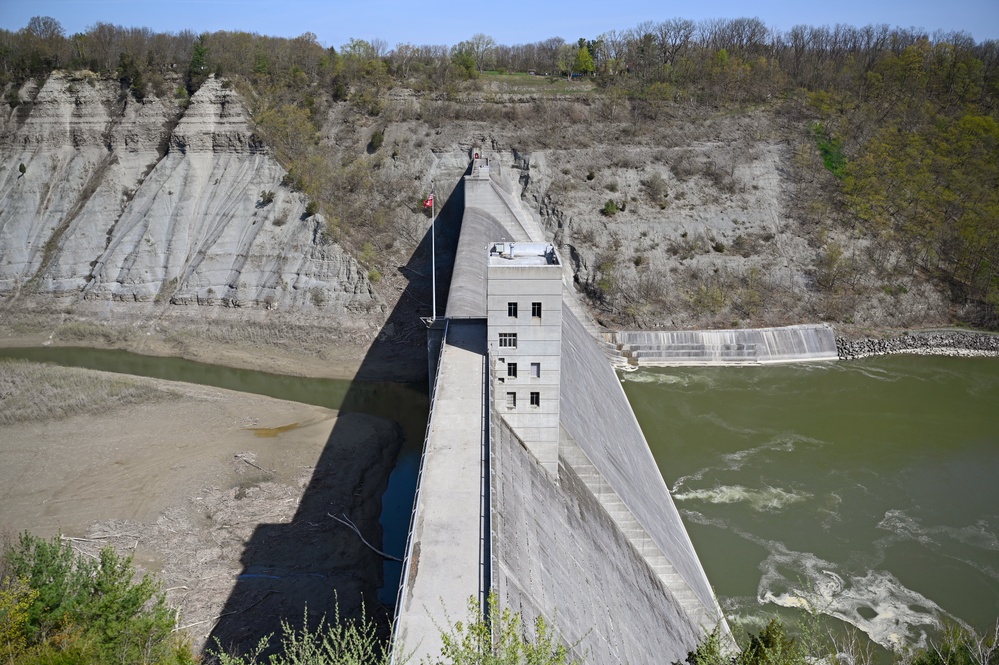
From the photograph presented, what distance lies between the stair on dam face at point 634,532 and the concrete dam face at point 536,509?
4 centimetres

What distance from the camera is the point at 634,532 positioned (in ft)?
68.1

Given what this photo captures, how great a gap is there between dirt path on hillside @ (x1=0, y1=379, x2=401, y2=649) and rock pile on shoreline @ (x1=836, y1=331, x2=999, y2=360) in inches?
1242

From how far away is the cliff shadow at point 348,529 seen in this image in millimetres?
20172

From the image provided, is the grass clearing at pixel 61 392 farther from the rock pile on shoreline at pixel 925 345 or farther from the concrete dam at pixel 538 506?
the rock pile on shoreline at pixel 925 345

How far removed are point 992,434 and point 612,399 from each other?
68.4ft

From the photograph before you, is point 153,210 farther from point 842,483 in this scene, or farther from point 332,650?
point 842,483

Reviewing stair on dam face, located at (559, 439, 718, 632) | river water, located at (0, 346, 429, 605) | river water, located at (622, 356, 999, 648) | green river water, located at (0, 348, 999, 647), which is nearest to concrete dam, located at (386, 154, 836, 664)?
stair on dam face, located at (559, 439, 718, 632)

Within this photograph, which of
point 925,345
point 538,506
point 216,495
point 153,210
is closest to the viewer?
point 538,506

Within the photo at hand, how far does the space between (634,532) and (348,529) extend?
1072 cm

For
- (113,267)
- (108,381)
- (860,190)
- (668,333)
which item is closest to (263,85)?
(113,267)

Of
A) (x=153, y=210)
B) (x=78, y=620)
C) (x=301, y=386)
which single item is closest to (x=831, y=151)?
(x=301, y=386)

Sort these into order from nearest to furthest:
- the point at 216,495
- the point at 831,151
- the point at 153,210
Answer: the point at 216,495 → the point at 153,210 → the point at 831,151

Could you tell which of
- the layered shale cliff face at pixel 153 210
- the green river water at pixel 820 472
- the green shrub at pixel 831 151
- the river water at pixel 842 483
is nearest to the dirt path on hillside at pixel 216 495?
the green river water at pixel 820 472

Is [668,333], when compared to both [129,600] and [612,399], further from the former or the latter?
[129,600]
